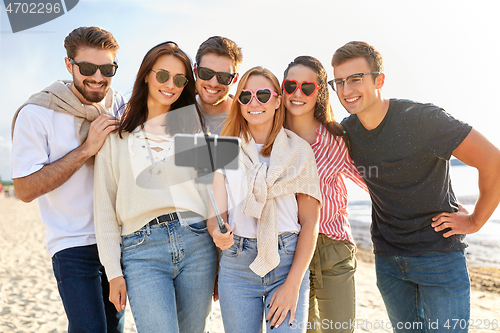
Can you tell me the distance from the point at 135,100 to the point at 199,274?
4.72ft

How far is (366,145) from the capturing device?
3178 millimetres

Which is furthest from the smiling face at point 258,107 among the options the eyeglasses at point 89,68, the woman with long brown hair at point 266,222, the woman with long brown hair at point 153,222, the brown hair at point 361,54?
the eyeglasses at point 89,68

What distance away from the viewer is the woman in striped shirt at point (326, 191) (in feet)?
9.89

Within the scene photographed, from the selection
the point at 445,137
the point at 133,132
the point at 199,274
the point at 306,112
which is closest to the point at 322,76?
the point at 306,112

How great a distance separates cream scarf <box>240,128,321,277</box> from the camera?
8.32 feet

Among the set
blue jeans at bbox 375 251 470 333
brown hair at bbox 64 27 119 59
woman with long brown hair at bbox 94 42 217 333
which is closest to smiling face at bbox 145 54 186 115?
woman with long brown hair at bbox 94 42 217 333

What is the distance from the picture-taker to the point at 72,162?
2.78m

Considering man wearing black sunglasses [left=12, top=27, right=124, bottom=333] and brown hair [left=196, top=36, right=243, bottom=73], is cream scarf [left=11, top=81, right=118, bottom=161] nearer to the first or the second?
man wearing black sunglasses [left=12, top=27, right=124, bottom=333]

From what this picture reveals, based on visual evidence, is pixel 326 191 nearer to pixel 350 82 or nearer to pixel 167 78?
pixel 350 82

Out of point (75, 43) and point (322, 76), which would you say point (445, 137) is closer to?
point (322, 76)

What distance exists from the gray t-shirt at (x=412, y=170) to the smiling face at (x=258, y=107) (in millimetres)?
910

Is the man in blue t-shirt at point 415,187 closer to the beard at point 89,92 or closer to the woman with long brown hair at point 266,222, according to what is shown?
the woman with long brown hair at point 266,222

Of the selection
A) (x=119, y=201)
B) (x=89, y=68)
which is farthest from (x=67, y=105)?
(x=119, y=201)

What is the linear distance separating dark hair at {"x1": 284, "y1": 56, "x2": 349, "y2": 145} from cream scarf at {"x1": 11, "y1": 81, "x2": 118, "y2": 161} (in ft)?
5.55
